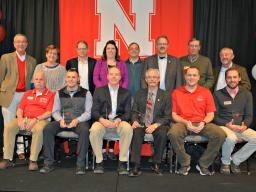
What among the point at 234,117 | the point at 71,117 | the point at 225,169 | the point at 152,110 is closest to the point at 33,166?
the point at 71,117

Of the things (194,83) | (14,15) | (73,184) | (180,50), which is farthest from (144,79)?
(14,15)

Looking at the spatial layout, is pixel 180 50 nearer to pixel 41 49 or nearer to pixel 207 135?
pixel 207 135

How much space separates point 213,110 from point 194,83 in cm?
42

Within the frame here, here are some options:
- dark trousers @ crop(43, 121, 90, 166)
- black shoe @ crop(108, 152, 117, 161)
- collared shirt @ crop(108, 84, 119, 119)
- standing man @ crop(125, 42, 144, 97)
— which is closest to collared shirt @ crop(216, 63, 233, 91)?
standing man @ crop(125, 42, 144, 97)

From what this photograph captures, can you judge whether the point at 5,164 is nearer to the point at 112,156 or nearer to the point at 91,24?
the point at 112,156

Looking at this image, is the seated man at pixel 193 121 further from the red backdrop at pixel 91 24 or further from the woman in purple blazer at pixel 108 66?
the red backdrop at pixel 91 24

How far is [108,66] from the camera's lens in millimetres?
4879

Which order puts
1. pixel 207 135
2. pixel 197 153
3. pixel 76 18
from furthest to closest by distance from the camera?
pixel 76 18, pixel 197 153, pixel 207 135

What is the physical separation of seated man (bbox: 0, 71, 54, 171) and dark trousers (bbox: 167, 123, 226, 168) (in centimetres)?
161

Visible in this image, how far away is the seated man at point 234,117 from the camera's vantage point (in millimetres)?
4238

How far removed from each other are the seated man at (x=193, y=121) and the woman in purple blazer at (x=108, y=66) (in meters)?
0.79

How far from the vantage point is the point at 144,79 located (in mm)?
4781

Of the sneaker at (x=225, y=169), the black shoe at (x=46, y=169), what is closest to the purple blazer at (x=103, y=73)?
the black shoe at (x=46, y=169)

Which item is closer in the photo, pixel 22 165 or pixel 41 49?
pixel 22 165
